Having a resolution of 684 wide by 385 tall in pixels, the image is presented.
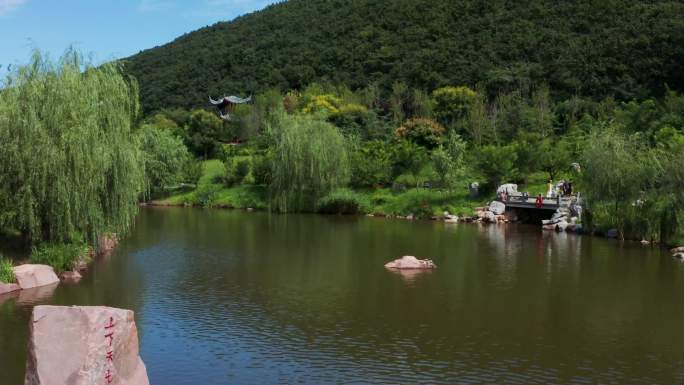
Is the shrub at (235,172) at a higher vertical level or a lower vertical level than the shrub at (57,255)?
higher

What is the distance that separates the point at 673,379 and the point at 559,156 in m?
29.4

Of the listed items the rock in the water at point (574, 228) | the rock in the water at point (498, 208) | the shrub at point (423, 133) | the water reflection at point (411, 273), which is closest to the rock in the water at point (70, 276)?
the water reflection at point (411, 273)

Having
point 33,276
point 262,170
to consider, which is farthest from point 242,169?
point 33,276

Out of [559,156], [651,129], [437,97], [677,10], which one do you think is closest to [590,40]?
[677,10]

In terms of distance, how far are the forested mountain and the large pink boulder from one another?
173 ft

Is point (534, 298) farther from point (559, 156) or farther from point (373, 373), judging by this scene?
point (559, 156)

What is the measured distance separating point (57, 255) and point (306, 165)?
2311 centimetres

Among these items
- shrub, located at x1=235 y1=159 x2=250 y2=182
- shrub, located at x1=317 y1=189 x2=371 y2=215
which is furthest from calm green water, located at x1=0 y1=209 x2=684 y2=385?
shrub, located at x1=235 y1=159 x2=250 y2=182

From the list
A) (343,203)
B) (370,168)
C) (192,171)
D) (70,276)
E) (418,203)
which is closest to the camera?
(70,276)

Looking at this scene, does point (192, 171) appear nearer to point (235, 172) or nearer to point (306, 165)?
point (235, 172)

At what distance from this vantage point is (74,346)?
28.3ft

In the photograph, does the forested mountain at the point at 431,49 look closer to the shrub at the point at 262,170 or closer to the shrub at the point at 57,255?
the shrub at the point at 262,170

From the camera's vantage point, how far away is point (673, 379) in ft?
38.2

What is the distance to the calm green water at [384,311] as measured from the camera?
11.9 m
